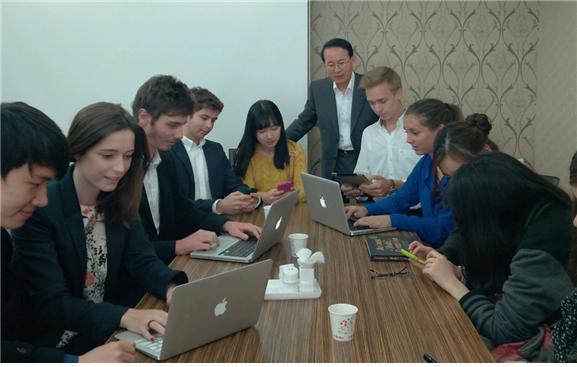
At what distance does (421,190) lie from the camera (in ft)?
8.74

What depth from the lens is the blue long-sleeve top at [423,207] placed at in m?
2.36

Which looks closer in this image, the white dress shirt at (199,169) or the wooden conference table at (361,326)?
the wooden conference table at (361,326)

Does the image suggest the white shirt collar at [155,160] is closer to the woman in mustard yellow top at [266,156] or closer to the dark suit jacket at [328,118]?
the woman in mustard yellow top at [266,156]

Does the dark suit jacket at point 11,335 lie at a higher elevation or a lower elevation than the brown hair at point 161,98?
lower

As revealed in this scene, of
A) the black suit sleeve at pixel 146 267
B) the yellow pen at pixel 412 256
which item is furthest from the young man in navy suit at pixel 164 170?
the yellow pen at pixel 412 256

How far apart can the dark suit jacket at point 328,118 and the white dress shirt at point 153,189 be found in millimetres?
1713

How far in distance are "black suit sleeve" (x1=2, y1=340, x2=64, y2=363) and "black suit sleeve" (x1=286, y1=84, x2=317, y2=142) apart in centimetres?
279

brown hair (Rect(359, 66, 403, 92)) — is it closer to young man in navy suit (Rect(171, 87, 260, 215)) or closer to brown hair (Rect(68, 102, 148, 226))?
young man in navy suit (Rect(171, 87, 260, 215))

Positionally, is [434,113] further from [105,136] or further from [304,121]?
[105,136]

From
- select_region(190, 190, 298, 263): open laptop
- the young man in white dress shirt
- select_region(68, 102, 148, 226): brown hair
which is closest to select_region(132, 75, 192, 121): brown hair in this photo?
select_region(68, 102, 148, 226): brown hair

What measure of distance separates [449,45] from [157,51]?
2133 mm

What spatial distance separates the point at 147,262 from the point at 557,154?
3.35m

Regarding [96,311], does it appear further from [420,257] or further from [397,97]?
[397,97]

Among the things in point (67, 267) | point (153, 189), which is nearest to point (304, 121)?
point (153, 189)
